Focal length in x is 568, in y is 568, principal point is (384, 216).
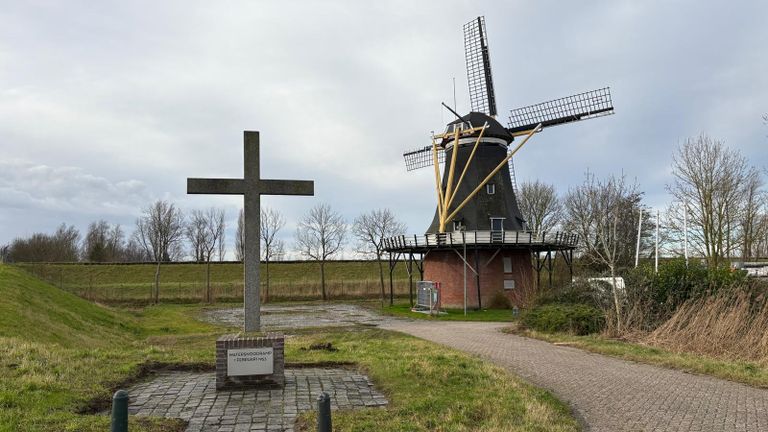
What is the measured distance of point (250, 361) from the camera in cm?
799

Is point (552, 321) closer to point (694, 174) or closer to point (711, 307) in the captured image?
point (711, 307)

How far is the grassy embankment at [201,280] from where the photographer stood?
43.4m

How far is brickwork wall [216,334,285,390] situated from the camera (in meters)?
7.90

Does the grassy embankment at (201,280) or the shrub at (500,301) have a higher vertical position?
the grassy embankment at (201,280)

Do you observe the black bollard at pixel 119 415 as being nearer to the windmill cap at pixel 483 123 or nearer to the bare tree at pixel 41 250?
the windmill cap at pixel 483 123

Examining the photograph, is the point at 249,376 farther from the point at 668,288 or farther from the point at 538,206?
the point at 538,206

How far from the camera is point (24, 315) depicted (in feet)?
55.0

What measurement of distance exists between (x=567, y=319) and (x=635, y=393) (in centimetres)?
882

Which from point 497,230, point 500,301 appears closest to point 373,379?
point 497,230

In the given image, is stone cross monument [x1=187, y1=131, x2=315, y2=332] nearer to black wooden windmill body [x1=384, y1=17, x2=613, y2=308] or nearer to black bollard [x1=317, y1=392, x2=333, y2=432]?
black bollard [x1=317, y1=392, x2=333, y2=432]

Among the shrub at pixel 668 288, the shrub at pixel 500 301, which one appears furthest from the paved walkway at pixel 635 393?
the shrub at pixel 500 301

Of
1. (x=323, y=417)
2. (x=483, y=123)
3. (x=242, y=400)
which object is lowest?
(x=242, y=400)

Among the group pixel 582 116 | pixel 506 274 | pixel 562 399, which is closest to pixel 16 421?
pixel 562 399

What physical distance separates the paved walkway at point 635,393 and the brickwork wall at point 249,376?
410cm
